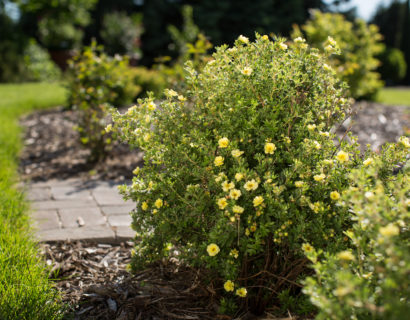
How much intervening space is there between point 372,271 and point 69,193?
2969mm

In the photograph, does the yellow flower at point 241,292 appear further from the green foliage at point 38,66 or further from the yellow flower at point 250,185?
the green foliage at point 38,66

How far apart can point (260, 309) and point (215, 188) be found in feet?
1.99

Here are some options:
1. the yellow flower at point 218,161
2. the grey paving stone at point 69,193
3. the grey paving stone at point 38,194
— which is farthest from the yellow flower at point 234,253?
the grey paving stone at point 38,194

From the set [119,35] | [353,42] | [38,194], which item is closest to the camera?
[38,194]

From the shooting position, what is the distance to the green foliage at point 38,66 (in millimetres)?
14492

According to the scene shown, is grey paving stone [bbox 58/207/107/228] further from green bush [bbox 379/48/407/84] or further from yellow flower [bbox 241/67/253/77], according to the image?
green bush [bbox 379/48/407/84]

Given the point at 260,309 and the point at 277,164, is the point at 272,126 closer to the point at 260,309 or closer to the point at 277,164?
the point at 277,164

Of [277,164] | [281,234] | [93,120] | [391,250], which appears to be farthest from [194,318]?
[93,120]

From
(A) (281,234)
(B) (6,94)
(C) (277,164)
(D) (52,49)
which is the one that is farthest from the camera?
(D) (52,49)

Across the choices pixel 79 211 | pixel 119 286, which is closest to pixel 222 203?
pixel 119 286

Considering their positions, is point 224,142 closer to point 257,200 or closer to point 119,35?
point 257,200

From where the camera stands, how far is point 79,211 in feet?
11.0

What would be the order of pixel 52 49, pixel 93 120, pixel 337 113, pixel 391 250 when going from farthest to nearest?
pixel 52 49
pixel 93 120
pixel 337 113
pixel 391 250

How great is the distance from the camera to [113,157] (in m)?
4.82
